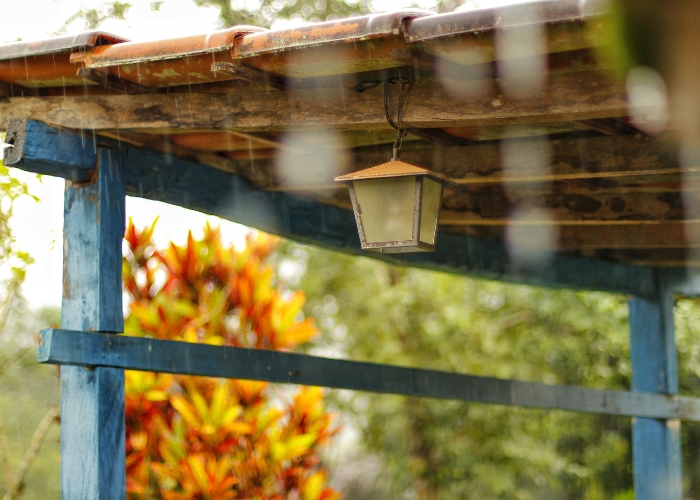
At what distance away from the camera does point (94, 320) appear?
2.22m

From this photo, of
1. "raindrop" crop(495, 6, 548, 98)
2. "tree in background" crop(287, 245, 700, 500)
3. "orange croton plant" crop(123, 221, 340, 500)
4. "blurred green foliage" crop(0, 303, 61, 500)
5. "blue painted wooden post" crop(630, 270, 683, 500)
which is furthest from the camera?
"tree in background" crop(287, 245, 700, 500)

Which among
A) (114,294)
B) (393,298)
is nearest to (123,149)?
(114,294)

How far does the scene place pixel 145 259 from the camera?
3854 mm

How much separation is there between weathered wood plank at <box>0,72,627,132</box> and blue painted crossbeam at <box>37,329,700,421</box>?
644mm

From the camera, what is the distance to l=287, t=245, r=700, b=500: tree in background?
301 inches

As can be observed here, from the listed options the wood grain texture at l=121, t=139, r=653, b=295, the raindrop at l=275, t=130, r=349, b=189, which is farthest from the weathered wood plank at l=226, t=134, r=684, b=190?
the wood grain texture at l=121, t=139, r=653, b=295

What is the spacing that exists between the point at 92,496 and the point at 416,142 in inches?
59.6

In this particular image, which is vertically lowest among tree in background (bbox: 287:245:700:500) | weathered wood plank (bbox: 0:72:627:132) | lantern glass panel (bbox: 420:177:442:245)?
tree in background (bbox: 287:245:700:500)

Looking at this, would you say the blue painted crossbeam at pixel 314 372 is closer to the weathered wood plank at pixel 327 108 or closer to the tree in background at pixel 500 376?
the weathered wood plank at pixel 327 108

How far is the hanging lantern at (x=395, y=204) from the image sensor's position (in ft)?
6.24

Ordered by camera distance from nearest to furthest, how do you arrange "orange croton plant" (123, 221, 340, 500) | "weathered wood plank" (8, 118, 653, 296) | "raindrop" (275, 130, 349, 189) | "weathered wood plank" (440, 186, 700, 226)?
"weathered wood plank" (8, 118, 653, 296), "raindrop" (275, 130, 349, 189), "weathered wood plank" (440, 186, 700, 226), "orange croton plant" (123, 221, 340, 500)

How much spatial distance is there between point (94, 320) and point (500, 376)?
597 centimetres

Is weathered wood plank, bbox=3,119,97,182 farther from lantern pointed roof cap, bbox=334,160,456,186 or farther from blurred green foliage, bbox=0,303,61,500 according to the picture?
blurred green foliage, bbox=0,303,61,500

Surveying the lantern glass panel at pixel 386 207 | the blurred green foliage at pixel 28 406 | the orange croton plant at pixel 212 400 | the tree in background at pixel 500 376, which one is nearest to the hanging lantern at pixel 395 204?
the lantern glass panel at pixel 386 207
